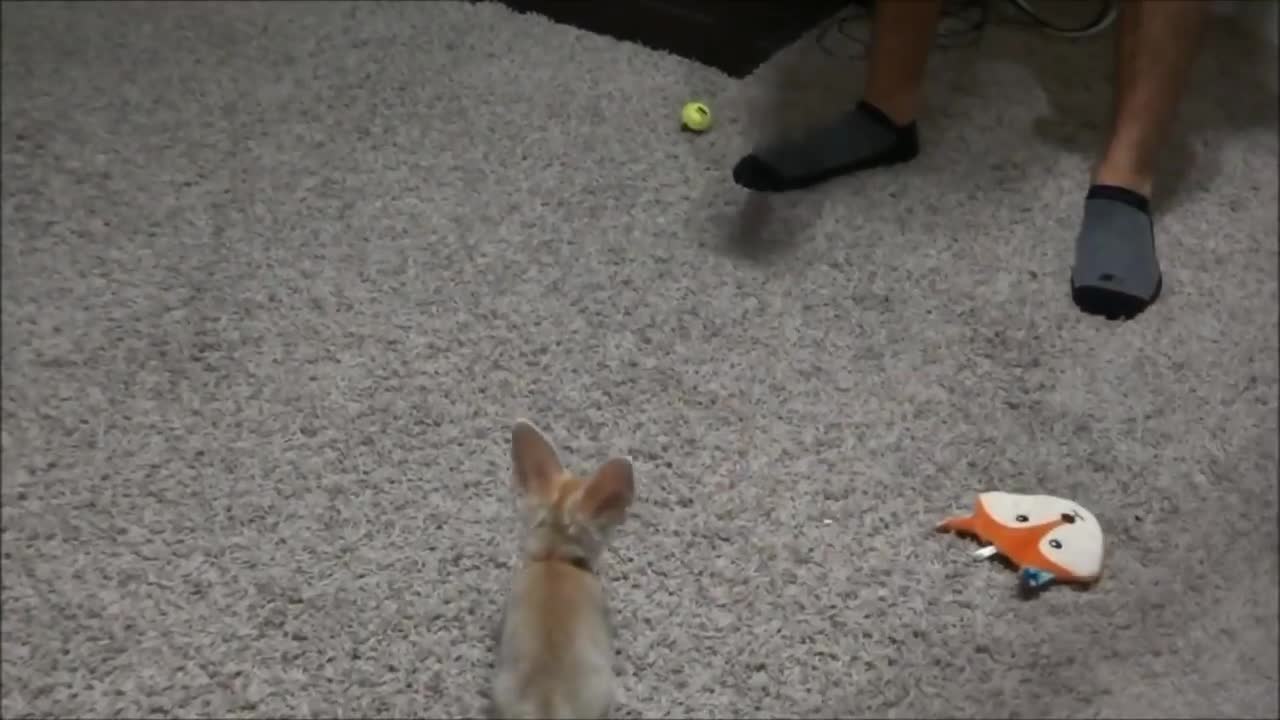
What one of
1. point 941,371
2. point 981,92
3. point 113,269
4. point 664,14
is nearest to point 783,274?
point 941,371

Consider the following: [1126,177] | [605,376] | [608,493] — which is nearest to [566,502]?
[608,493]

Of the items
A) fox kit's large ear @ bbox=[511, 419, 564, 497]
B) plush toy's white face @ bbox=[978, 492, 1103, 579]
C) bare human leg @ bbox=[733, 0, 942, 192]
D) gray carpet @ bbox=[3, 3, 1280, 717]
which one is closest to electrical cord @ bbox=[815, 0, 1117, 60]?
gray carpet @ bbox=[3, 3, 1280, 717]

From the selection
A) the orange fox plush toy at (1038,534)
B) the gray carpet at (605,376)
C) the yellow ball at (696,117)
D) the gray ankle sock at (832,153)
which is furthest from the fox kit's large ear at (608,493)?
the yellow ball at (696,117)

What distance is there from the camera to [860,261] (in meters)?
1.44

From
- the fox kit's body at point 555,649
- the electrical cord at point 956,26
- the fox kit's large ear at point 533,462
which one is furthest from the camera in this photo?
the electrical cord at point 956,26

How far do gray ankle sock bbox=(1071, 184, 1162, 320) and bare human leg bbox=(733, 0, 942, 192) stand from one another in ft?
0.83

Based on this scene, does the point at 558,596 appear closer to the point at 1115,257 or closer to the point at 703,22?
the point at 1115,257

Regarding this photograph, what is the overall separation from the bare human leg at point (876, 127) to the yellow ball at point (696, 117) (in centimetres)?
9

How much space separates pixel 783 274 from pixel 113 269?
810 millimetres

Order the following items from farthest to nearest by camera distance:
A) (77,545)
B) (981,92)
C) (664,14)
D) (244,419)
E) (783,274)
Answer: (664,14) < (981,92) < (783,274) < (244,419) < (77,545)

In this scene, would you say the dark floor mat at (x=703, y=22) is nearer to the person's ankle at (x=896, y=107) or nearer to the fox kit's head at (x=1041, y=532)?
the person's ankle at (x=896, y=107)

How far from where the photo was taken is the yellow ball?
161cm

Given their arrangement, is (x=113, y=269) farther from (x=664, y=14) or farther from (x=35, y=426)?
(x=664, y=14)

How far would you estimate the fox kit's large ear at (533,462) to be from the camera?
1.01 metres
